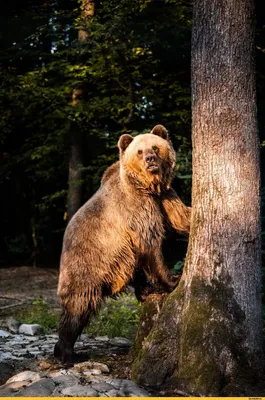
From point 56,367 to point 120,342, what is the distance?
5.05 ft

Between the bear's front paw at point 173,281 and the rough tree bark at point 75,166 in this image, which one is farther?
the rough tree bark at point 75,166

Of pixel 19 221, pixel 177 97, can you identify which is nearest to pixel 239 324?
pixel 177 97

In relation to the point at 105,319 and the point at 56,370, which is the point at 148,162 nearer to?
the point at 56,370

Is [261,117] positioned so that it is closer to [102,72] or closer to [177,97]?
[177,97]

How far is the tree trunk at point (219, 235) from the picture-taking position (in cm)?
439

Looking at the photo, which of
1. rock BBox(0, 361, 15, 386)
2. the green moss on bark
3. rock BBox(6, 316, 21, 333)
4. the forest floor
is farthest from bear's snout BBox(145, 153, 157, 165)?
the forest floor

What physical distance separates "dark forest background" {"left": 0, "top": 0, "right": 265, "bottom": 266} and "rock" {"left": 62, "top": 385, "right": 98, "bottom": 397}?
21.2 feet

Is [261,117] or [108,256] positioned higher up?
[261,117]

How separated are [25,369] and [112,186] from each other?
2.14m

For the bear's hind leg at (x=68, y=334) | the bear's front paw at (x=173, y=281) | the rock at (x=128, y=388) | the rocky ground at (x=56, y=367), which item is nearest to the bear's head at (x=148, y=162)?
the bear's front paw at (x=173, y=281)

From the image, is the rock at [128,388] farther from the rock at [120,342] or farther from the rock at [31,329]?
the rock at [31,329]

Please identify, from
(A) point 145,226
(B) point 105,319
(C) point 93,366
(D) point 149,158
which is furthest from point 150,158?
(B) point 105,319

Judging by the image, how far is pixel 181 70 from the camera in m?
13.1

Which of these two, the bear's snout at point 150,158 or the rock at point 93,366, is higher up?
the bear's snout at point 150,158
